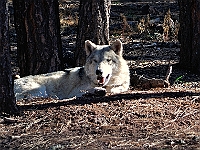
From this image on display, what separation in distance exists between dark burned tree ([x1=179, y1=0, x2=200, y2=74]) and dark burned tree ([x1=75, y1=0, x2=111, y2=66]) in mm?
2099

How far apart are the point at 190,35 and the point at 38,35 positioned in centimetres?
363

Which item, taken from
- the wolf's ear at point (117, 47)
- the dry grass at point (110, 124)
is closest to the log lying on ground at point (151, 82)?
the wolf's ear at point (117, 47)

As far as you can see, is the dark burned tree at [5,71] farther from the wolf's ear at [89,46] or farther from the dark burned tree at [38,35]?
the dark burned tree at [38,35]

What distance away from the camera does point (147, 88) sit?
392 inches

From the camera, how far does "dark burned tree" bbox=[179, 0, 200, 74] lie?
11.8m

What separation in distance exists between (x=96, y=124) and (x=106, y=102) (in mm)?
1053

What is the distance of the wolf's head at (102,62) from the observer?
940 centimetres

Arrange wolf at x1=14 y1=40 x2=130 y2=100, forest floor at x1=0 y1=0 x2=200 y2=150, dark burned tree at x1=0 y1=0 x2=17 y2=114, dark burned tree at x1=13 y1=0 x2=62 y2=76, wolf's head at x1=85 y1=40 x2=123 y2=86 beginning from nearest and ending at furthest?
forest floor at x1=0 y1=0 x2=200 y2=150, dark burned tree at x1=0 y1=0 x2=17 y2=114, wolf's head at x1=85 y1=40 x2=123 y2=86, wolf at x1=14 y1=40 x2=130 y2=100, dark burned tree at x1=13 y1=0 x2=62 y2=76

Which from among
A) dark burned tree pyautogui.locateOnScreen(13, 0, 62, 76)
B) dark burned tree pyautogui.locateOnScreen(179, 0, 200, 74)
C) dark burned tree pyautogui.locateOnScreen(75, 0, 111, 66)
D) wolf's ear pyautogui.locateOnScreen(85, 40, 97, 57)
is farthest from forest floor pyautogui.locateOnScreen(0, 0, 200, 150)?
dark burned tree pyautogui.locateOnScreen(179, 0, 200, 74)

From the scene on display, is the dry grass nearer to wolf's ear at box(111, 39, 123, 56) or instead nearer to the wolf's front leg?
the wolf's front leg

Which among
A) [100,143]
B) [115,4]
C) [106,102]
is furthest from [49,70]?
[115,4]

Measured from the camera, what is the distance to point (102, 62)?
31.3ft

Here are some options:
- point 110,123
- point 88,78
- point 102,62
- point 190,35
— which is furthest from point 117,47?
point 110,123

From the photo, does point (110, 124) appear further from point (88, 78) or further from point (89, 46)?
point (89, 46)
